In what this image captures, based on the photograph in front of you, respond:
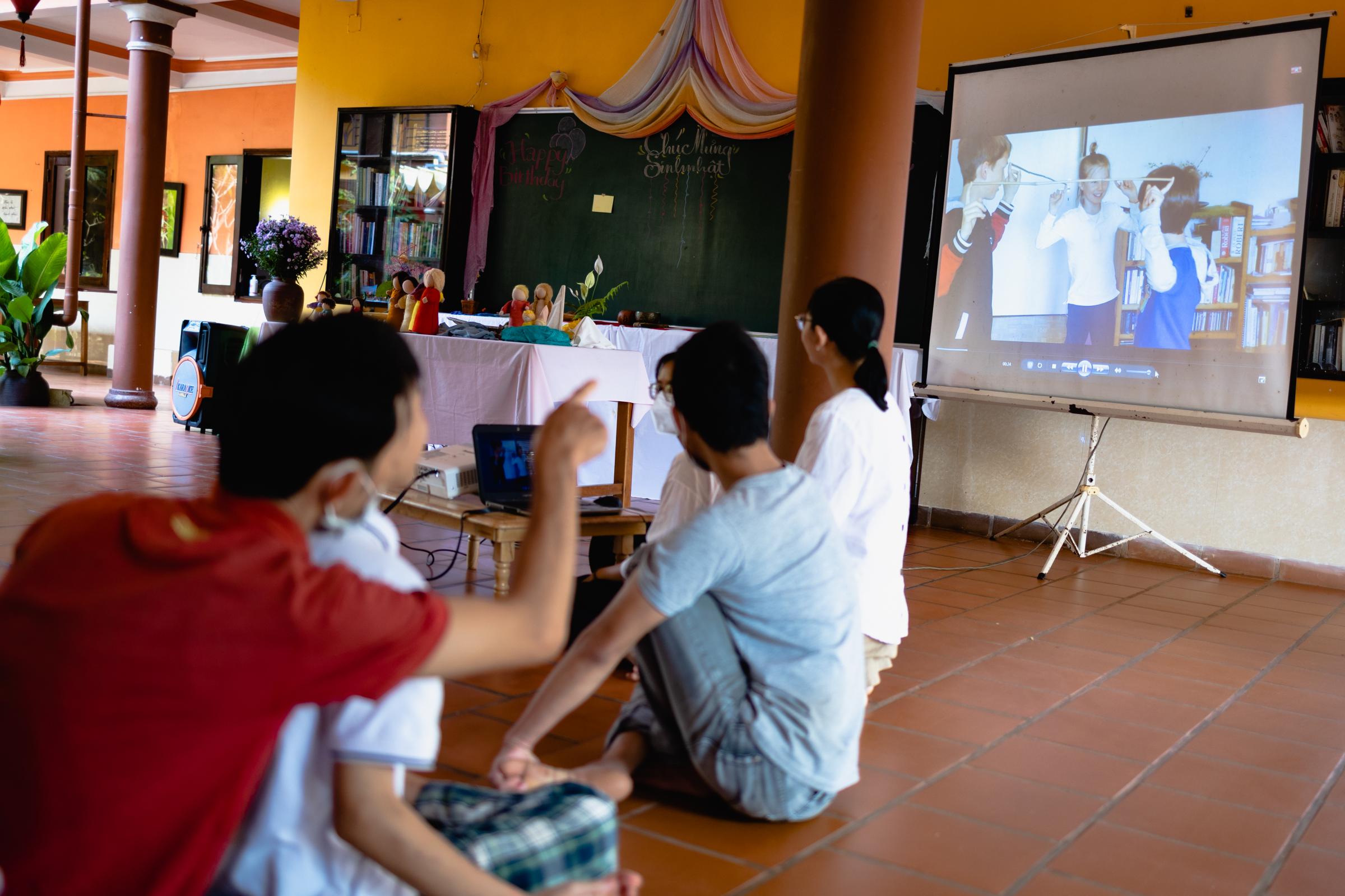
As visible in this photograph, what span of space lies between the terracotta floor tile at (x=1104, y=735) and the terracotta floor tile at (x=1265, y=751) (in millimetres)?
88

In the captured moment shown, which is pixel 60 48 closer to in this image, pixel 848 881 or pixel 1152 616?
pixel 1152 616

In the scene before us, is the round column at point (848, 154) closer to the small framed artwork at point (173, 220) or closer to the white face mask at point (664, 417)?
the white face mask at point (664, 417)

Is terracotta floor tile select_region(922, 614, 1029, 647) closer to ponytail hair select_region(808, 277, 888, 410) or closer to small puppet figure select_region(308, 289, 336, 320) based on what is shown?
ponytail hair select_region(808, 277, 888, 410)

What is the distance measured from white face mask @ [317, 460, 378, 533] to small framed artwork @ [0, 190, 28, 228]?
47.5 feet

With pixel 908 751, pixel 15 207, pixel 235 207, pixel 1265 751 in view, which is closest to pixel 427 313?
pixel 908 751

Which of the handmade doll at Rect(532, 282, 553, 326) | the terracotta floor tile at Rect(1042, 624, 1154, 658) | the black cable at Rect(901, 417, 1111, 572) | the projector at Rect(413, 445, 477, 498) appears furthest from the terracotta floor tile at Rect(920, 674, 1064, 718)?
the handmade doll at Rect(532, 282, 553, 326)

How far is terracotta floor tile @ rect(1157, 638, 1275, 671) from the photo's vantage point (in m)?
3.84

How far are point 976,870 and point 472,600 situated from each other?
138cm

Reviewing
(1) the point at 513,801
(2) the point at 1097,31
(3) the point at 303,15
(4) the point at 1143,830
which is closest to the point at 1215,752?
(4) the point at 1143,830

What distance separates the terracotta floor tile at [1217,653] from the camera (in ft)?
12.6

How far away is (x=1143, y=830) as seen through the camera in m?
2.33

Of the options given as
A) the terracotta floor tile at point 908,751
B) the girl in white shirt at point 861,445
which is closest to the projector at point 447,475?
the girl in white shirt at point 861,445

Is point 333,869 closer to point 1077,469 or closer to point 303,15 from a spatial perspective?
point 1077,469

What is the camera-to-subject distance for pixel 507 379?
15.4 ft
